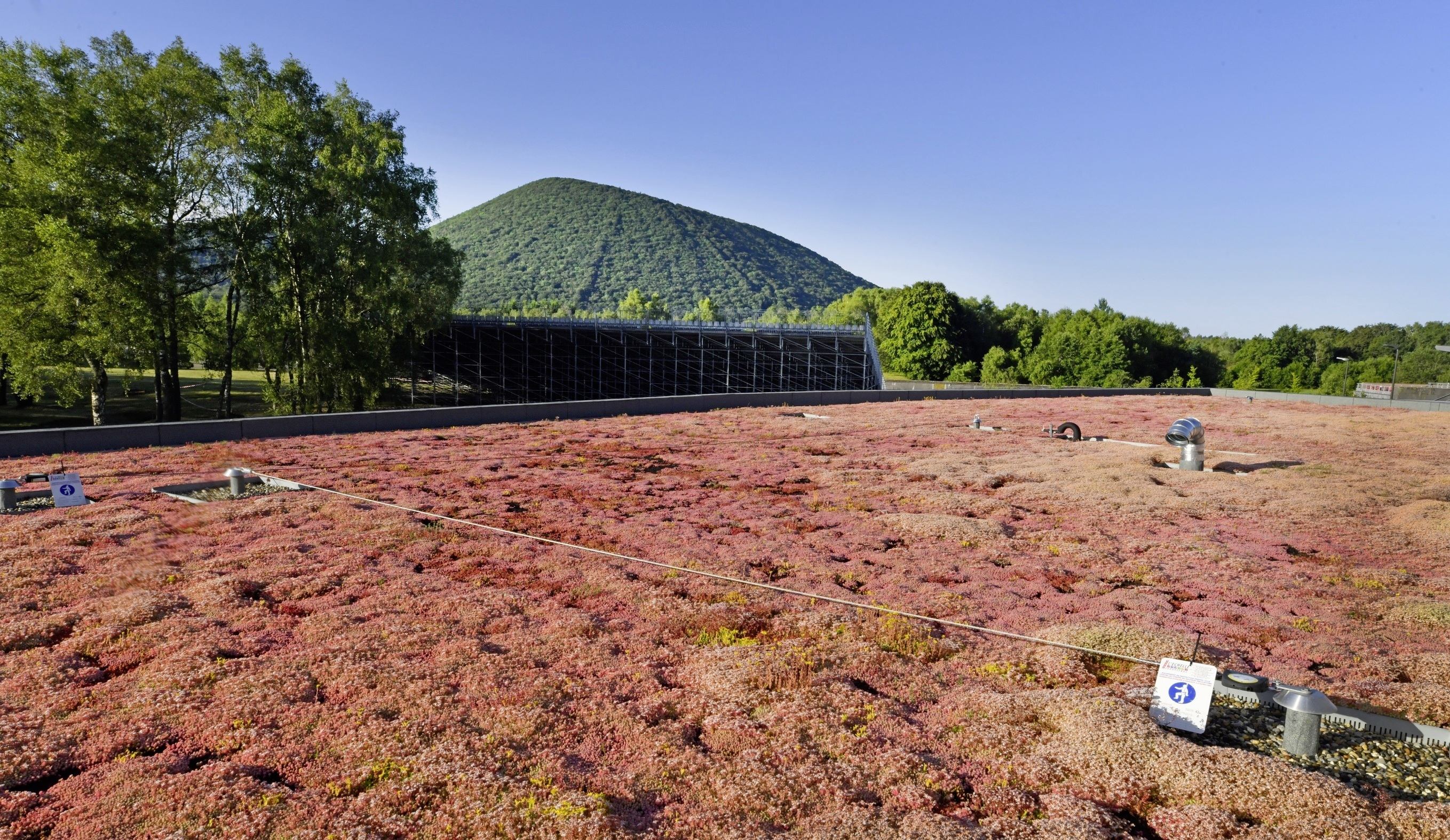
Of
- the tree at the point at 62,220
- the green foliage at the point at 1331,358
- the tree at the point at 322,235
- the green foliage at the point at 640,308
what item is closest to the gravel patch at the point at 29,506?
the tree at the point at 62,220

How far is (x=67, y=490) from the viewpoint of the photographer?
12.4 metres

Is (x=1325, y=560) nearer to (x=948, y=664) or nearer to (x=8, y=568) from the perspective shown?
(x=948, y=664)

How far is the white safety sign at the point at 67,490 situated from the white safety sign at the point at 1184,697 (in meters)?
15.5

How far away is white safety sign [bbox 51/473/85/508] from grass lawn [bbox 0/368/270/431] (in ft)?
61.1

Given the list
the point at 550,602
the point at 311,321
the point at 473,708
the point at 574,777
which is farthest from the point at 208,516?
the point at 311,321

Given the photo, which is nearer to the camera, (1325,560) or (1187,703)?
(1187,703)

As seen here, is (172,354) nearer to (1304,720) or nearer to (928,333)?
(1304,720)

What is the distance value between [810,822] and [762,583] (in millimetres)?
4992

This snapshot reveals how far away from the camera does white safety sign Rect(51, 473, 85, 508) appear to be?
1222 centimetres

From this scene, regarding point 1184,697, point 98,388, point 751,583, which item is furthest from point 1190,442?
point 98,388

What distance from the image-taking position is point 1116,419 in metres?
33.8

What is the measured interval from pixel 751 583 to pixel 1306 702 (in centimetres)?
566

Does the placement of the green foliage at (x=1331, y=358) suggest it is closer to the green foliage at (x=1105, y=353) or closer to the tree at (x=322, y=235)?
the green foliage at (x=1105, y=353)

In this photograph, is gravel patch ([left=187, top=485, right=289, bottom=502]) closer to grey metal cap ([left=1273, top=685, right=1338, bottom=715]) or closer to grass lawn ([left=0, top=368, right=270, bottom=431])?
grey metal cap ([left=1273, top=685, right=1338, bottom=715])
